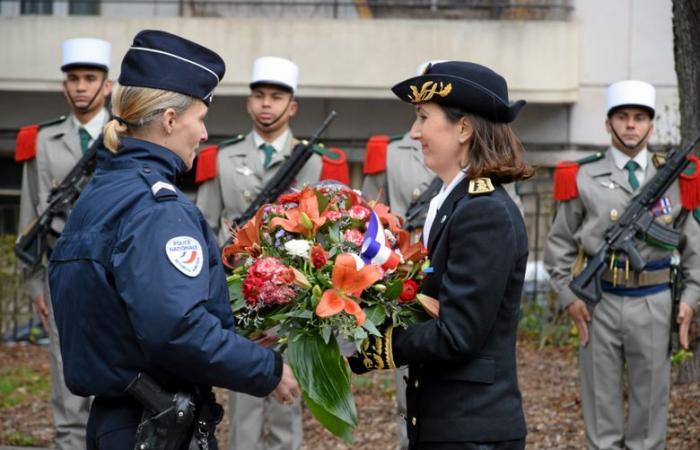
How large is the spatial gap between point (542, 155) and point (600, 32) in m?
1.65

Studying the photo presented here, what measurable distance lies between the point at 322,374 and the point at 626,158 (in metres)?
3.43

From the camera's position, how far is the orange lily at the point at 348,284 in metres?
3.70

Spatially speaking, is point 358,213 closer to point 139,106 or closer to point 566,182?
point 139,106

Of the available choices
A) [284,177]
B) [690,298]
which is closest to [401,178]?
[284,177]

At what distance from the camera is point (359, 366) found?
404cm

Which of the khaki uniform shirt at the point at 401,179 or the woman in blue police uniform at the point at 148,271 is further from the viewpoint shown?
the khaki uniform shirt at the point at 401,179

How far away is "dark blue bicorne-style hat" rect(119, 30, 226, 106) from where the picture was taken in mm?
3609

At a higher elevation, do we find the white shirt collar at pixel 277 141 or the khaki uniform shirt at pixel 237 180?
the white shirt collar at pixel 277 141

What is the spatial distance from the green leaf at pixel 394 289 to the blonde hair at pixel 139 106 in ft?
2.94

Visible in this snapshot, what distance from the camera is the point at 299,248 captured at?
3861 mm

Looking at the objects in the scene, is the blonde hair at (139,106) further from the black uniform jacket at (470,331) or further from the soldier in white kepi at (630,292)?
the soldier in white kepi at (630,292)

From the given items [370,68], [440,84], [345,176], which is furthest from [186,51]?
[370,68]

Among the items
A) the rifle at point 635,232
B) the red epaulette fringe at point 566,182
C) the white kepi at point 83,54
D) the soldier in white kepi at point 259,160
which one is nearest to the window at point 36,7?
the white kepi at point 83,54

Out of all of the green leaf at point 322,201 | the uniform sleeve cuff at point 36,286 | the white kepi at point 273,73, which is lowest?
the uniform sleeve cuff at point 36,286
